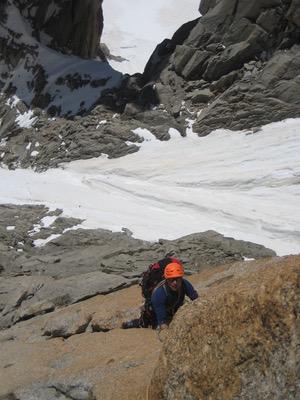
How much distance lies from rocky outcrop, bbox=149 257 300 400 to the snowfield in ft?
53.6

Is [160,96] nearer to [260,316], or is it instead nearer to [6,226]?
[6,226]

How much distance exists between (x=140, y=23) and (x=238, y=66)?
4730 cm

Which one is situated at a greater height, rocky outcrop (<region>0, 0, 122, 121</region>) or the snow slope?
the snow slope

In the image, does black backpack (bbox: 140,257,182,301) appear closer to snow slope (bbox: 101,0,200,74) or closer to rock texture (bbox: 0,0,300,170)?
rock texture (bbox: 0,0,300,170)

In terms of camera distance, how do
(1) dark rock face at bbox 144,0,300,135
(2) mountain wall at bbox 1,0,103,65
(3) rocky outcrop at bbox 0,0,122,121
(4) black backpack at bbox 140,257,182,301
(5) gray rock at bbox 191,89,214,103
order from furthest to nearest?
(2) mountain wall at bbox 1,0,103,65, (3) rocky outcrop at bbox 0,0,122,121, (5) gray rock at bbox 191,89,214,103, (1) dark rock face at bbox 144,0,300,135, (4) black backpack at bbox 140,257,182,301

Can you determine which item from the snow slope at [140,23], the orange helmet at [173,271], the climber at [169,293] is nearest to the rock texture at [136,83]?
the snow slope at [140,23]

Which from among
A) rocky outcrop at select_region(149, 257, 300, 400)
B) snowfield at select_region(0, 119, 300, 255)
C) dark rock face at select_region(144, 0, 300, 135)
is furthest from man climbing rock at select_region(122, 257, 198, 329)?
dark rock face at select_region(144, 0, 300, 135)

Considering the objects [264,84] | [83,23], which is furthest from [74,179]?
[83,23]

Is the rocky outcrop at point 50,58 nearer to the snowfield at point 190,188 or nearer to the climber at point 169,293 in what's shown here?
the snowfield at point 190,188

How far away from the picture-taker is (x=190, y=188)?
28891 millimetres

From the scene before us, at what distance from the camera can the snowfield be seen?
2445 centimetres

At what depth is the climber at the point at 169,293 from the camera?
8.08 m

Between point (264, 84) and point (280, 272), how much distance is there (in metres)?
29.2

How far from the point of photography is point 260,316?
5238 mm
